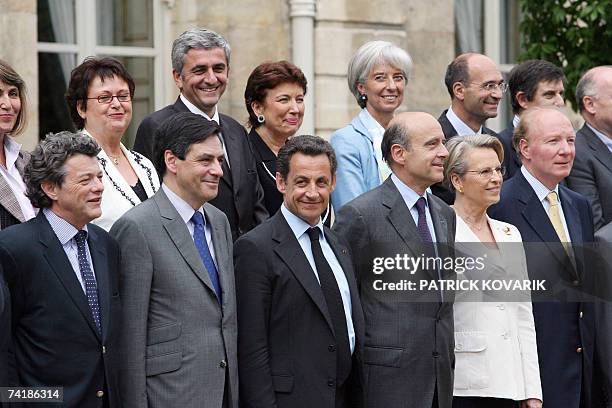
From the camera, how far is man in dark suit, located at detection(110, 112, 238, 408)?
19.1ft

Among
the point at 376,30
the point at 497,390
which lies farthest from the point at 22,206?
the point at 376,30

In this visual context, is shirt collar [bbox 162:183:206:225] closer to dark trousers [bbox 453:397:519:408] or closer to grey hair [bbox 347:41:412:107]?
dark trousers [bbox 453:397:519:408]

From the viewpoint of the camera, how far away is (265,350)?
6090 millimetres

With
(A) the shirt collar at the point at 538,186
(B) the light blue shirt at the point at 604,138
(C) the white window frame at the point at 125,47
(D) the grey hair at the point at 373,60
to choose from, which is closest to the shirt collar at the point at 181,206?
(D) the grey hair at the point at 373,60

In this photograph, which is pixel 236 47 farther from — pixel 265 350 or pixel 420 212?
pixel 265 350

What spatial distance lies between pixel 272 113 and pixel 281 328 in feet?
5.01

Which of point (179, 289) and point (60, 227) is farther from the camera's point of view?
point (179, 289)

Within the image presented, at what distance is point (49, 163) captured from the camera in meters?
5.72

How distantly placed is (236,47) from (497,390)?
4.22 metres

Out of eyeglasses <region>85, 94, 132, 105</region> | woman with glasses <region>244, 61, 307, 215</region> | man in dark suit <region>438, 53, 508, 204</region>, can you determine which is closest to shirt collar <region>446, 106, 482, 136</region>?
Answer: man in dark suit <region>438, 53, 508, 204</region>

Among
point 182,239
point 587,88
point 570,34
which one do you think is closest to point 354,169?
point 182,239

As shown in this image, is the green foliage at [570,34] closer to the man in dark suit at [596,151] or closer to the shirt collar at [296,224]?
the man in dark suit at [596,151]

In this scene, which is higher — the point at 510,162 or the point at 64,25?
the point at 64,25

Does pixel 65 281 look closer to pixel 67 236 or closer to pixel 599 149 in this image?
pixel 67 236
